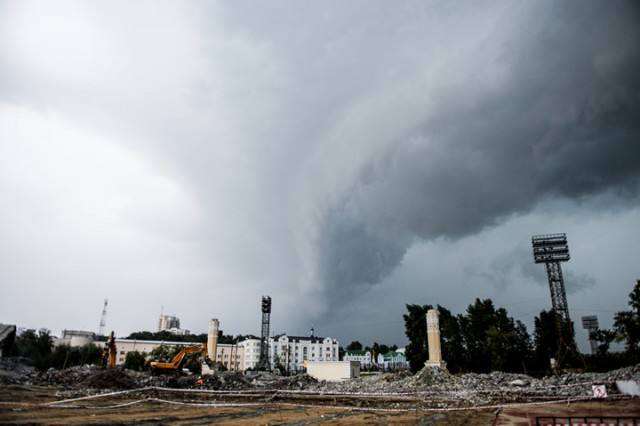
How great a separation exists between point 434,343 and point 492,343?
17944 millimetres

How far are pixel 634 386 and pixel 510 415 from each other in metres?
8.21

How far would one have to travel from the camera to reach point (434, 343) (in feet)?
129

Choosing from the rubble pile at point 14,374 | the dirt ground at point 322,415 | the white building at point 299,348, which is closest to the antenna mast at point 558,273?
the dirt ground at point 322,415

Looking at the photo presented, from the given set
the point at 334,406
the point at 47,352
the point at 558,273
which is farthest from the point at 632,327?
the point at 47,352

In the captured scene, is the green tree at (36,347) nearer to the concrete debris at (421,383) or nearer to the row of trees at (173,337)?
the concrete debris at (421,383)

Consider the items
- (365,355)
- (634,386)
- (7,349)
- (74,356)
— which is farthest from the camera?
(365,355)

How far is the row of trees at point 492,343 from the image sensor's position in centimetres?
4831

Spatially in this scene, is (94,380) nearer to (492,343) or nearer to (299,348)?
(492,343)

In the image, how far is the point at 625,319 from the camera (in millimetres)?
40250

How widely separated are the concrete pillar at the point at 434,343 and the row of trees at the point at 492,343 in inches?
544

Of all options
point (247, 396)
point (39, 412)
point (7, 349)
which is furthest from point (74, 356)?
point (39, 412)

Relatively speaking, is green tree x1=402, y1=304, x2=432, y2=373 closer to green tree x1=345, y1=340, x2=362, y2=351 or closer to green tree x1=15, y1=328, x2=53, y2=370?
green tree x1=15, y1=328, x2=53, y2=370

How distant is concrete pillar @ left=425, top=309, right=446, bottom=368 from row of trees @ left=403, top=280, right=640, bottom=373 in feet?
45.4

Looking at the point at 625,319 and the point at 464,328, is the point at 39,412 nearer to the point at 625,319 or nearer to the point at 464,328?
the point at 625,319
